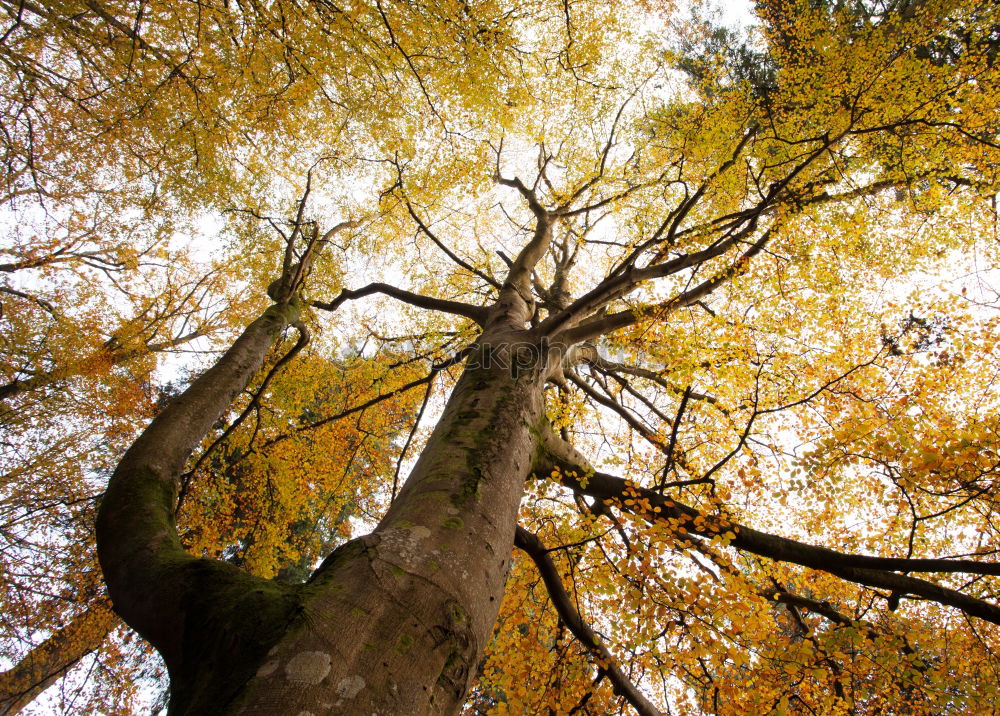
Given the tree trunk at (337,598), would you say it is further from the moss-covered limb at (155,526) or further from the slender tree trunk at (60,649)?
the slender tree trunk at (60,649)

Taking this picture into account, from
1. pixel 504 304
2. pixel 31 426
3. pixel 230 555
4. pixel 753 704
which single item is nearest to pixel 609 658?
pixel 753 704

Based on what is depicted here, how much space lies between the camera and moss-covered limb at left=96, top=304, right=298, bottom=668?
4.66 feet

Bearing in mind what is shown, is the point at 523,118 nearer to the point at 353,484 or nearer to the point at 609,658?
the point at 353,484

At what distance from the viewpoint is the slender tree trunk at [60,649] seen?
731 centimetres

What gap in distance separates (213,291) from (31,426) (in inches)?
195

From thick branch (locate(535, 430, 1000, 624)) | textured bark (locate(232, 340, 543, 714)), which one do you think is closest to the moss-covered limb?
textured bark (locate(232, 340, 543, 714))

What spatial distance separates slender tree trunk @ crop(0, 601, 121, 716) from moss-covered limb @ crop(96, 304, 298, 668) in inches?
299

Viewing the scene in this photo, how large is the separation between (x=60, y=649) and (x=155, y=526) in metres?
11.1

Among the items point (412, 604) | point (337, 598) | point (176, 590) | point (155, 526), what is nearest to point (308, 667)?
point (337, 598)

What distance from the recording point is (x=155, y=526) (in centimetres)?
178

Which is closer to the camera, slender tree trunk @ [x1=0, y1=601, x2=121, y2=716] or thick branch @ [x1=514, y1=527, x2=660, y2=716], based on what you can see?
thick branch @ [x1=514, y1=527, x2=660, y2=716]

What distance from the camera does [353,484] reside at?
7352 millimetres

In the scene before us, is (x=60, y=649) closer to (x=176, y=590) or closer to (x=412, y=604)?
(x=176, y=590)

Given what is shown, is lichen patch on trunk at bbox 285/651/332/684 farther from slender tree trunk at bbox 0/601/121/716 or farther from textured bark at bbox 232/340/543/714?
slender tree trunk at bbox 0/601/121/716
